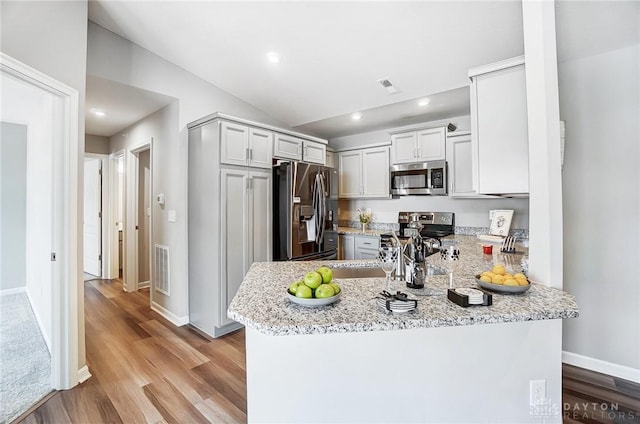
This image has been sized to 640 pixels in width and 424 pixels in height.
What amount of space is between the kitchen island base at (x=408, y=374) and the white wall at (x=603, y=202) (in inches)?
62.8

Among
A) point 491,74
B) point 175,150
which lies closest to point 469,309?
point 491,74

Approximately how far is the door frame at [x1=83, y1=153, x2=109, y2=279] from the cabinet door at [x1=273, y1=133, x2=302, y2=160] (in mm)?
3356

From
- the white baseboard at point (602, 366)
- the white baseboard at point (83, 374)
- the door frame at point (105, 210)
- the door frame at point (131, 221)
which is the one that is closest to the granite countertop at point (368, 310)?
the white baseboard at point (602, 366)

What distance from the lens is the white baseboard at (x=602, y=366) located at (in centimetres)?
214

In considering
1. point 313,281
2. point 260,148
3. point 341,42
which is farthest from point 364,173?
point 313,281

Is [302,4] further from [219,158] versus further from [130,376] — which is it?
[130,376]

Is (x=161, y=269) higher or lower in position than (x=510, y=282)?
lower

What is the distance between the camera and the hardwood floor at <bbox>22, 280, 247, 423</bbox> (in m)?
1.78

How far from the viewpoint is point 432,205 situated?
3984 millimetres

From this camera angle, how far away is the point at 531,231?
143cm

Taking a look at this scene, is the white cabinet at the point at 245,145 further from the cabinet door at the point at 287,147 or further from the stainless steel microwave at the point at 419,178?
the stainless steel microwave at the point at 419,178

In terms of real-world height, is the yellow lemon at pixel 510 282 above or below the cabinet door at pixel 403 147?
below

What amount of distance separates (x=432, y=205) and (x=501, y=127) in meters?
2.18

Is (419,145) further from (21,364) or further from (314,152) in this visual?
(21,364)
